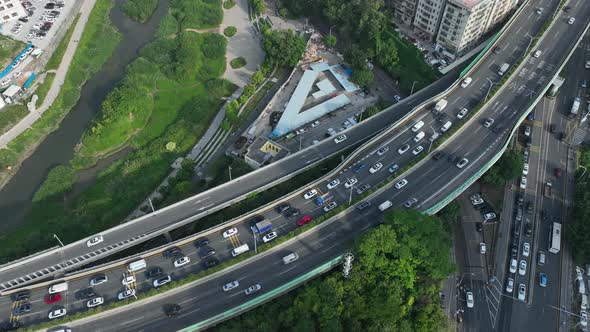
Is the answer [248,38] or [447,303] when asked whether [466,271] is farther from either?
[248,38]

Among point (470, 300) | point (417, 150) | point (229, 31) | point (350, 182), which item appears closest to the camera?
point (470, 300)

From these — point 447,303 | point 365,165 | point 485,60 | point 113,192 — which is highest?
point 485,60

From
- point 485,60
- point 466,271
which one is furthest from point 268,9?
point 466,271

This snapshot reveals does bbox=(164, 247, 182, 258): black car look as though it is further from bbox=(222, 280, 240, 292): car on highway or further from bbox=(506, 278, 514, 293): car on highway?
bbox=(506, 278, 514, 293): car on highway

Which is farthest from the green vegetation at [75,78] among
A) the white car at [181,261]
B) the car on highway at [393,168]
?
the car on highway at [393,168]

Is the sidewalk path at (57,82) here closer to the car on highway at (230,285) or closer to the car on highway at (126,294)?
the car on highway at (126,294)

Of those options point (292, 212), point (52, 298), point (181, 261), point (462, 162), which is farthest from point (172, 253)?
point (462, 162)

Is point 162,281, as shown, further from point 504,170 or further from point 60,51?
point 60,51
